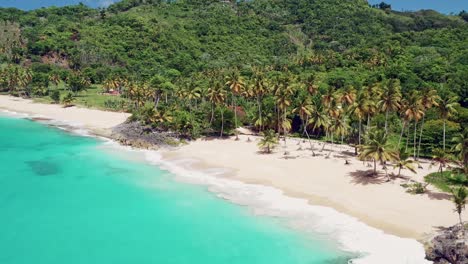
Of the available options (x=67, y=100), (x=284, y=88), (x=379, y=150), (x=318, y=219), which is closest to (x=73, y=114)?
(x=67, y=100)

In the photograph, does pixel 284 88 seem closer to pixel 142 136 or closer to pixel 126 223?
pixel 142 136

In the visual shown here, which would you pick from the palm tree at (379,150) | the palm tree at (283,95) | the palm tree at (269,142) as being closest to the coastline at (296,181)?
the palm tree at (269,142)

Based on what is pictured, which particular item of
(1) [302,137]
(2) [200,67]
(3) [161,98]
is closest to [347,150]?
(1) [302,137]

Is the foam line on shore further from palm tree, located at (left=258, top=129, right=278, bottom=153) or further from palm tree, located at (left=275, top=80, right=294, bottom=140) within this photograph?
palm tree, located at (left=275, top=80, right=294, bottom=140)

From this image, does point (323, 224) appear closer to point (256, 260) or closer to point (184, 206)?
point (256, 260)

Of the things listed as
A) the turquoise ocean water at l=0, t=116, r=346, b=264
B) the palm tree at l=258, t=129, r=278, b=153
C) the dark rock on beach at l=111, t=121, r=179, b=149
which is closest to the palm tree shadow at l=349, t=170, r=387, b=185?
the turquoise ocean water at l=0, t=116, r=346, b=264

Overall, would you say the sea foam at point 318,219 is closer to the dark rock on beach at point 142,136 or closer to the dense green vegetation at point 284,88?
the dense green vegetation at point 284,88
